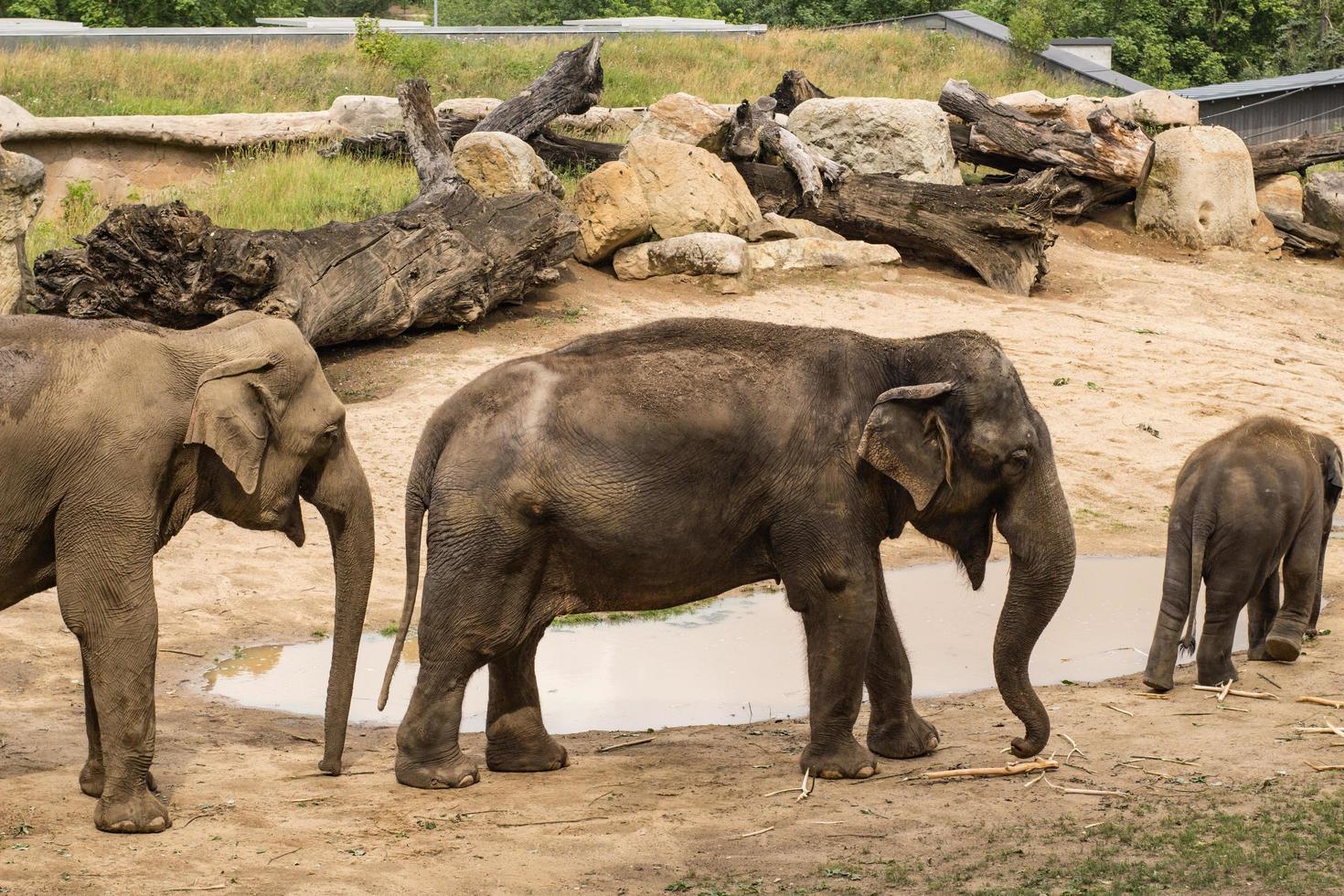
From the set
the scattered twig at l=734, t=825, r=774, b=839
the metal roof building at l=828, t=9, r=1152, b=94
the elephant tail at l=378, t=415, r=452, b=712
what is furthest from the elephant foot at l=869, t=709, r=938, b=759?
the metal roof building at l=828, t=9, r=1152, b=94

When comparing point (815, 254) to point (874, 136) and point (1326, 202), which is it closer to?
point (874, 136)

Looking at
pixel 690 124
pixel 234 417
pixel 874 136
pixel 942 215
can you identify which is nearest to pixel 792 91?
pixel 874 136

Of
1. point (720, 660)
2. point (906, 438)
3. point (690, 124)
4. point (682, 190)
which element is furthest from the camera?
point (690, 124)

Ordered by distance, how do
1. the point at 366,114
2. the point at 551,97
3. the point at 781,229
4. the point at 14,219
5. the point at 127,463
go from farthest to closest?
1. the point at 366,114
2. the point at 551,97
3. the point at 781,229
4. the point at 14,219
5. the point at 127,463

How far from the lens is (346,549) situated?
6.35 meters

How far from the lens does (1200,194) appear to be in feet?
72.6

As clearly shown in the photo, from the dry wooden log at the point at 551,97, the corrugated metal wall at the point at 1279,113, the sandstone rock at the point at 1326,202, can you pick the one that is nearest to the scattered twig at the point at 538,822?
the dry wooden log at the point at 551,97

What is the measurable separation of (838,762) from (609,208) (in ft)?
38.0

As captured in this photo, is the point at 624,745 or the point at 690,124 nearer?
the point at 624,745

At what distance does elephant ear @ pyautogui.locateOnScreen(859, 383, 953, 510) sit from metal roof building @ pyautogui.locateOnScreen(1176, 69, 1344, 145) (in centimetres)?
2574

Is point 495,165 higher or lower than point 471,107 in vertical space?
higher

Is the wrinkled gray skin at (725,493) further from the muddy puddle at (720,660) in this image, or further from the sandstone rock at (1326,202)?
the sandstone rock at (1326,202)

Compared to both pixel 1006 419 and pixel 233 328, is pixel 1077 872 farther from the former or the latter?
pixel 233 328

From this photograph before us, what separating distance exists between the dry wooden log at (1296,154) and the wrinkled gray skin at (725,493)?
63.4 ft
